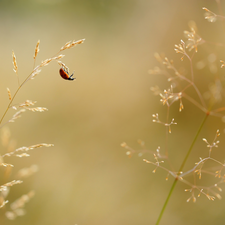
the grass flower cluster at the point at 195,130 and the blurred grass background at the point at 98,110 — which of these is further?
the blurred grass background at the point at 98,110

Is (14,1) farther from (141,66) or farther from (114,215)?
(114,215)

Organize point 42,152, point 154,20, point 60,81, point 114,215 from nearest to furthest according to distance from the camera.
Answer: point 114,215 < point 42,152 < point 60,81 < point 154,20

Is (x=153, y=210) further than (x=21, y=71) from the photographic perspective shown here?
No

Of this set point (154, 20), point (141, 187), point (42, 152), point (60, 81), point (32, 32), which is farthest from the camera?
point (32, 32)

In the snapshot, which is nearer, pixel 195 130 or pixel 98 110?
pixel 195 130

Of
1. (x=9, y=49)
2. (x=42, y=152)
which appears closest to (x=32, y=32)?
(x=9, y=49)

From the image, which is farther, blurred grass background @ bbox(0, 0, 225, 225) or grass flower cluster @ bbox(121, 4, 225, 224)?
blurred grass background @ bbox(0, 0, 225, 225)

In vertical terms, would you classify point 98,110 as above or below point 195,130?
below

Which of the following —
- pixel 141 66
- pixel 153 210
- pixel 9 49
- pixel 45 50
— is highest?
pixel 141 66
